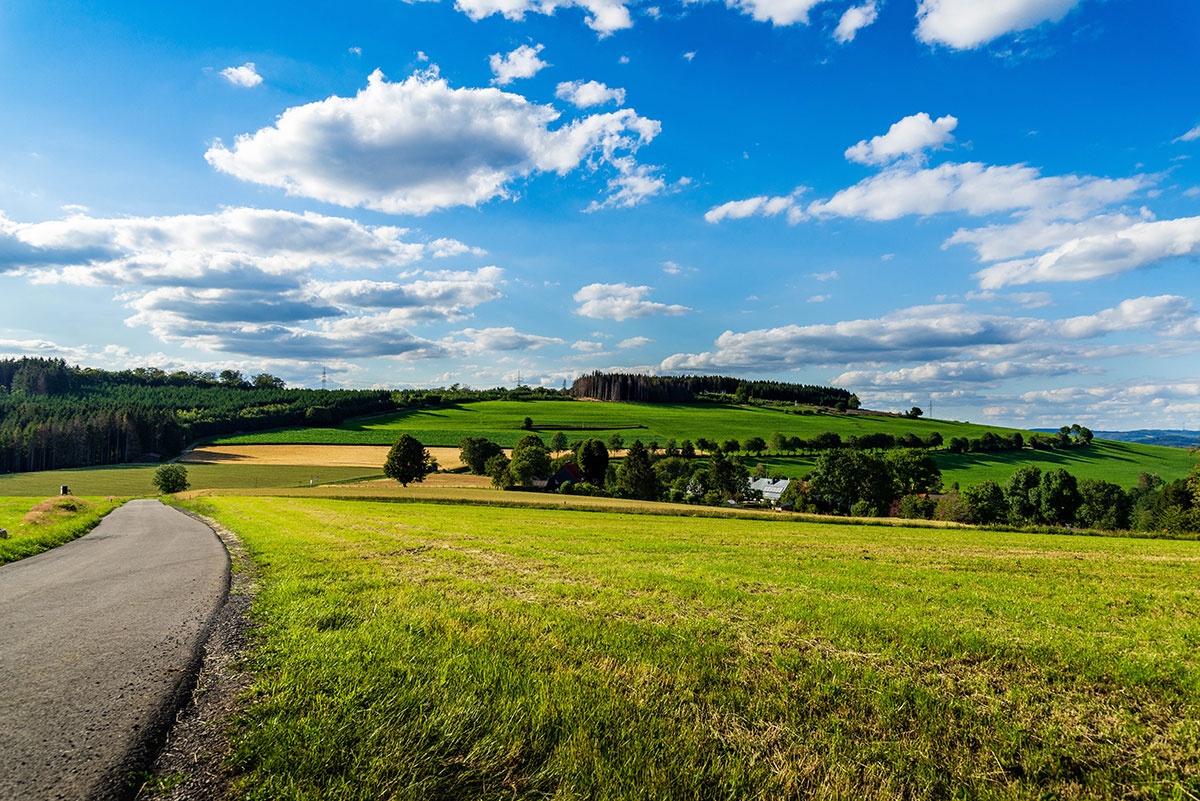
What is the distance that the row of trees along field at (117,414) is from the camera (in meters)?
112

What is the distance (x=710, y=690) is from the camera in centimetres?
586

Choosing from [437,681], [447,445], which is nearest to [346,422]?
[447,445]

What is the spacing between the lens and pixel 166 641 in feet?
24.7

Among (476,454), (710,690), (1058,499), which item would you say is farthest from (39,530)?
(1058,499)

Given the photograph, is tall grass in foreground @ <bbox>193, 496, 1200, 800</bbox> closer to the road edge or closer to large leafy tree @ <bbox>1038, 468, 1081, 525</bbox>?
the road edge

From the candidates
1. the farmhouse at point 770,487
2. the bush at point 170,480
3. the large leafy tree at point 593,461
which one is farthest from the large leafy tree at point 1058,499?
the bush at point 170,480

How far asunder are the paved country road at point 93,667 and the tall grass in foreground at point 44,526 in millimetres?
5632

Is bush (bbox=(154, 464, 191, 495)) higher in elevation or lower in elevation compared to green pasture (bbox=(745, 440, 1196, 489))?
lower

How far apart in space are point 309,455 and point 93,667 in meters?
116

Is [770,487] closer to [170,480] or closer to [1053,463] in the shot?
[1053,463]

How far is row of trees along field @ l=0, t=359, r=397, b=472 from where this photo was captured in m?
112

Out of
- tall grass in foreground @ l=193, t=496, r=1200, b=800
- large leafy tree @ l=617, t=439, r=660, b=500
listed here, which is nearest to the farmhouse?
large leafy tree @ l=617, t=439, r=660, b=500

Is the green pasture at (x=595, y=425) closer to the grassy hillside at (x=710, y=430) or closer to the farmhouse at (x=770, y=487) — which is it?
the grassy hillside at (x=710, y=430)

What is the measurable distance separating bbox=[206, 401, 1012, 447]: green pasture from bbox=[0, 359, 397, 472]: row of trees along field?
35.5ft
